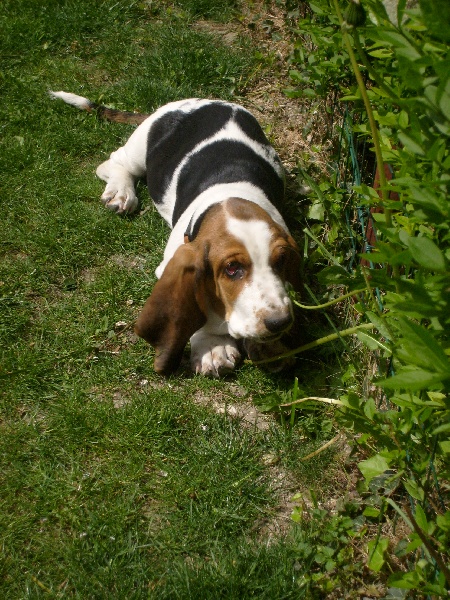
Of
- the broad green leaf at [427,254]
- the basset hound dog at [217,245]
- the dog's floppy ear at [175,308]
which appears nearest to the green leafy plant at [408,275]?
the broad green leaf at [427,254]

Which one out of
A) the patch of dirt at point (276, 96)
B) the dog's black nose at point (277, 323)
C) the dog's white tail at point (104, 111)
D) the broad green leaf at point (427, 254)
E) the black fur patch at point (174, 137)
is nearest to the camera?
the broad green leaf at point (427, 254)

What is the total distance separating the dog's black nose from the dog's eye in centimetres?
32

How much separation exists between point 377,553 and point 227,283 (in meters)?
1.50

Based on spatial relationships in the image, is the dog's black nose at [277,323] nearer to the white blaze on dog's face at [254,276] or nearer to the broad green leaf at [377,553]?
the white blaze on dog's face at [254,276]

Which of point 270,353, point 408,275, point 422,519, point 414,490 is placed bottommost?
point 270,353

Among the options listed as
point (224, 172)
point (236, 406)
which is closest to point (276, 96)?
point (224, 172)

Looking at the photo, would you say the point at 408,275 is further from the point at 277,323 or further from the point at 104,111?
the point at 104,111

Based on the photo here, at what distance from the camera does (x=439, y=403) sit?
1.95 meters

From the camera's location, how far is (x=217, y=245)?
11.5 feet

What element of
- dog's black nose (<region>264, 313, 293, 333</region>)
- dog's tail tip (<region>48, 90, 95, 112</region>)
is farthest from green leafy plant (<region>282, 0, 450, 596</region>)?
dog's tail tip (<region>48, 90, 95, 112</region>)

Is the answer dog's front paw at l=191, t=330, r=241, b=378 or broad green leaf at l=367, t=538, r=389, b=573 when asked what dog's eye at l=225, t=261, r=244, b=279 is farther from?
broad green leaf at l=367, t=538, r=389, b=573

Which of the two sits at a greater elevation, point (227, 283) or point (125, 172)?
point (227, 283)

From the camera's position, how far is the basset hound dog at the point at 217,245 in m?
3.42

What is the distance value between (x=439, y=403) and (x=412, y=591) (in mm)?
1006
